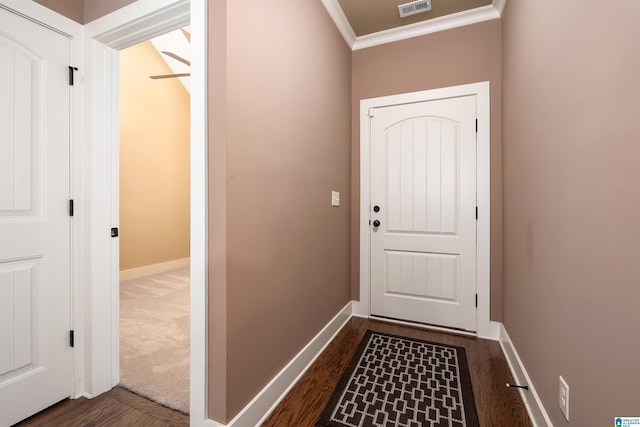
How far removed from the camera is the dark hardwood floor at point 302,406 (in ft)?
4.78

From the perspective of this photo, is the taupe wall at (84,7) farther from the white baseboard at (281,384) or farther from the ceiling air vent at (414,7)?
the white baseboard at (281,384)

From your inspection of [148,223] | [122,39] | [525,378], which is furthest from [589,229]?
[148,223]

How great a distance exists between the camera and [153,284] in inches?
152

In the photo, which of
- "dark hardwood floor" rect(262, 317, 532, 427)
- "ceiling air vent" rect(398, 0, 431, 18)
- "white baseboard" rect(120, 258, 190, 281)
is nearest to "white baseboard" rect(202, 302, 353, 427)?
"dark hardwood floor" rect(262, 317, 532, 427)

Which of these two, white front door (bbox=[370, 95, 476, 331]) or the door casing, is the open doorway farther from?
white front door (bbox=[370, 95, 476, 331])

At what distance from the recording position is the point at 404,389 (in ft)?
5.59

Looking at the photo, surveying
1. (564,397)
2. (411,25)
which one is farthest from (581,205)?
(411,25)

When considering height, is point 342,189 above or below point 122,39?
below

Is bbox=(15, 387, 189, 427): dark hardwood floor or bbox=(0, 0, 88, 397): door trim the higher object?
bbox=(0, 0, 88, 397): door trim

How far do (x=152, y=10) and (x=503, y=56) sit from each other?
2.51 m

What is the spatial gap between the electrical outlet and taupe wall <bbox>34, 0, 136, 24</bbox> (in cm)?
269

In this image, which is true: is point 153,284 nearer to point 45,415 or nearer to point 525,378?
point 45,415

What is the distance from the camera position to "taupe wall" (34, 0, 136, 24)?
5.03 ft

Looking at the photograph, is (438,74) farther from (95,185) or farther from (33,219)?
(33,219)
